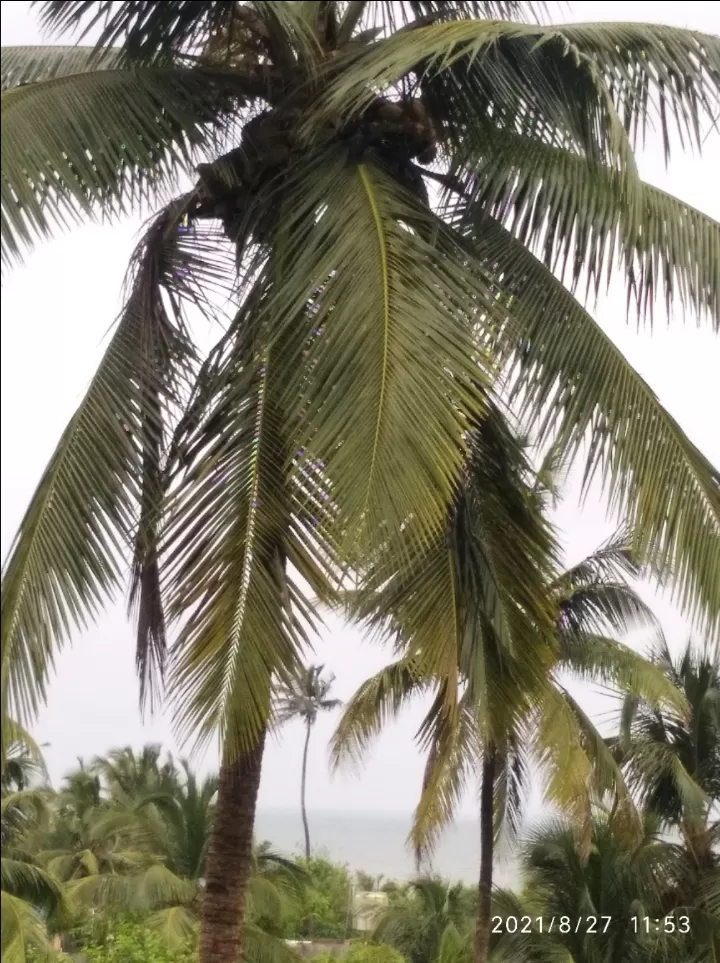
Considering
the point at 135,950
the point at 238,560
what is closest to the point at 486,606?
the point at 238,560

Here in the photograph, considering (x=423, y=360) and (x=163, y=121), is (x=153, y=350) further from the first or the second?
(x=423, y=360)

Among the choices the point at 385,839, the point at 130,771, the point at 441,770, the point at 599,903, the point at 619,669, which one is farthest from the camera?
the point at 130,771

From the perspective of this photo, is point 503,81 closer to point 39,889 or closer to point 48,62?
point 48,62

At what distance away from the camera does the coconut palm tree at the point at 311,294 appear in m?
3.73

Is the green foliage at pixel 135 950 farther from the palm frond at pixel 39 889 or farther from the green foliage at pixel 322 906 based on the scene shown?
the green foliage at pixel 322 906

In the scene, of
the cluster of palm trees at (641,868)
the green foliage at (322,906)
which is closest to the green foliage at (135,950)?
the cluster of palm trees at (641,868)

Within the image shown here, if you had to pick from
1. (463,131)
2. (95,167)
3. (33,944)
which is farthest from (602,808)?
(95,167)

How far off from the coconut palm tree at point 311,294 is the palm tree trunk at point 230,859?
1 cm

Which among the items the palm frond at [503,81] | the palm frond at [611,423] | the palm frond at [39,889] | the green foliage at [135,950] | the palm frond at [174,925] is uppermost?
the palm frond at [503,81]

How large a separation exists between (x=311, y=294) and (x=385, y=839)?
8.53 meters

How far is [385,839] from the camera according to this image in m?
11.4

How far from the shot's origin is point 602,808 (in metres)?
11.0

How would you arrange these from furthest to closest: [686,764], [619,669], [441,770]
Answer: [686,764]
[619,669]
[441,770]

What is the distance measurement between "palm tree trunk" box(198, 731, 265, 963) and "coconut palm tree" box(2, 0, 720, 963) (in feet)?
0.04
